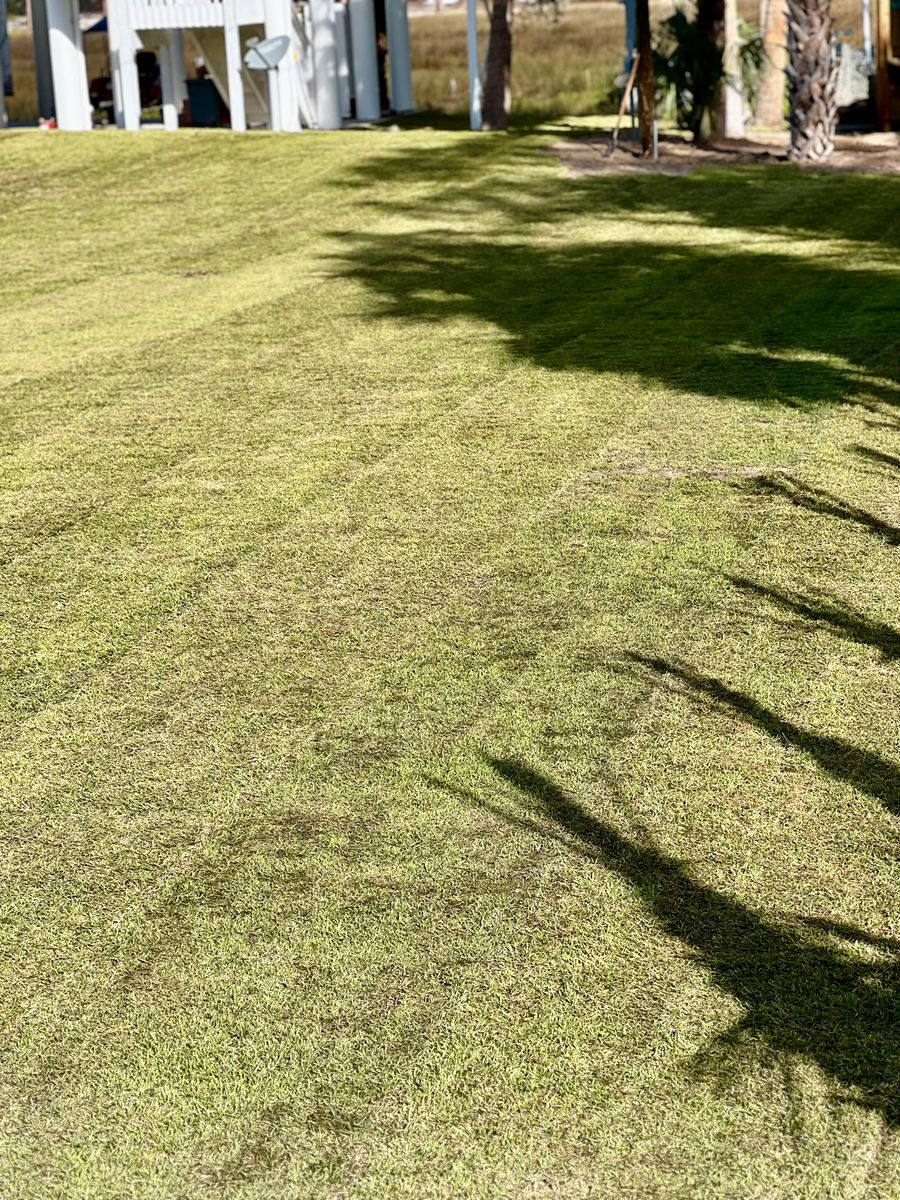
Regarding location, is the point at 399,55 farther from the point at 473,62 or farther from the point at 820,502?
the point at 820,502

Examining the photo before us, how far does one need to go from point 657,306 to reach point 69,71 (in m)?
15.3

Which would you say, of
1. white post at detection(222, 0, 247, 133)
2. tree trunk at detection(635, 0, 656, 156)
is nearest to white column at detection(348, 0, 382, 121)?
white post at detection(222, 0, 247, 133)

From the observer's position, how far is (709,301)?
10562mm

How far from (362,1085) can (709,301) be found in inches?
325

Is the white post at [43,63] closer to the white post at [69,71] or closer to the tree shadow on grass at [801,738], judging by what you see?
the white post at [69,71]

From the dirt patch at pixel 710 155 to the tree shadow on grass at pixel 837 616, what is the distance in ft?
40.9

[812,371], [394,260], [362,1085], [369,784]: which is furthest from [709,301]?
[362,1085]

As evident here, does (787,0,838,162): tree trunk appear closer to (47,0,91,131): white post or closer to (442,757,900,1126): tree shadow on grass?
(47,0,91,131): white post

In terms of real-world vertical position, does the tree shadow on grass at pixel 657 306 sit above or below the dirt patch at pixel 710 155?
below

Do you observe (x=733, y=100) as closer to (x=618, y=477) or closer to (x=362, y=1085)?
(x=618, y=477)

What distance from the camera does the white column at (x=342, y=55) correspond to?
77.2 feet

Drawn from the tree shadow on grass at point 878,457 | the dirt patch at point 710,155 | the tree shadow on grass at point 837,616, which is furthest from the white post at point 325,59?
the tree shadow on grass at point 837,616

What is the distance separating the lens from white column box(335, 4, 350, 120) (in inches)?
926

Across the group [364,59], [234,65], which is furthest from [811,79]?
[364,59]
